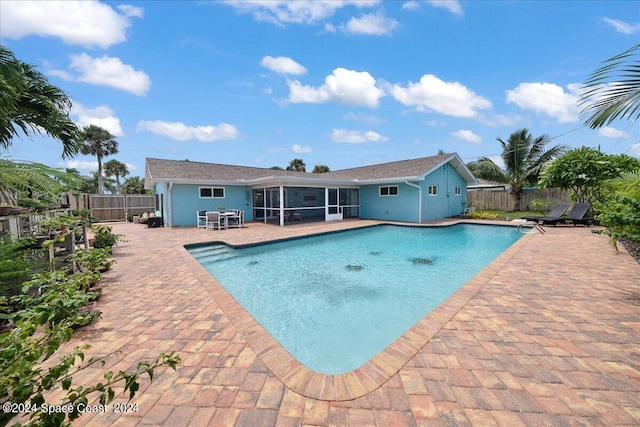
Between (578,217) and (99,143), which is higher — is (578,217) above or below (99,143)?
below

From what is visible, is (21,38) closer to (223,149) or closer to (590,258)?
(590,258)

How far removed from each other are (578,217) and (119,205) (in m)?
28.4

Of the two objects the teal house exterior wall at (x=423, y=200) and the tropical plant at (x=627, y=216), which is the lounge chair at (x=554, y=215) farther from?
the tropical plant at (x=627, y=216)

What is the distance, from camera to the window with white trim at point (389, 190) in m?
16.7

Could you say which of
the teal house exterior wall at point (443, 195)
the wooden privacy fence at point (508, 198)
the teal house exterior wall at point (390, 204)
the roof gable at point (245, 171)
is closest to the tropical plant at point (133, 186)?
the roof gable at point (245, 171)

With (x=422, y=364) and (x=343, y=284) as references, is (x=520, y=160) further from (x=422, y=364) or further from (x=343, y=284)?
(x=422, y=364)

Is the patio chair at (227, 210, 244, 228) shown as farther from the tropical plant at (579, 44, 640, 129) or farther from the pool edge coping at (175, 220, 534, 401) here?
the tropical plant at (579, 44, 640, 129)

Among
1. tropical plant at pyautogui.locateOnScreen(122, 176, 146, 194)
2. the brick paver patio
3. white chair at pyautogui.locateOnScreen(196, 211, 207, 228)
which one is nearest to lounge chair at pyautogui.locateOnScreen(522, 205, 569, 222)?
the brick paver patio

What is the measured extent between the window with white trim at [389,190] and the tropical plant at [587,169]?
782cm

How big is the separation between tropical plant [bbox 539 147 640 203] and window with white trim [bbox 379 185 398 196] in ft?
25.7

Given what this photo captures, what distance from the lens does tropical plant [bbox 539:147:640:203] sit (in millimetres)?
12703

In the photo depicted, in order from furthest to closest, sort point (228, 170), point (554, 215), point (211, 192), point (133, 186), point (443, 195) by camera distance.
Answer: point (133, 186)
point (228, 170)
point (443, 195)
point (211, 192)
point (554, 215)

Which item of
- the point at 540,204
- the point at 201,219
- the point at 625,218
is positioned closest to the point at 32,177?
the point at 625,218

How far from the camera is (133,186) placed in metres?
33.9
